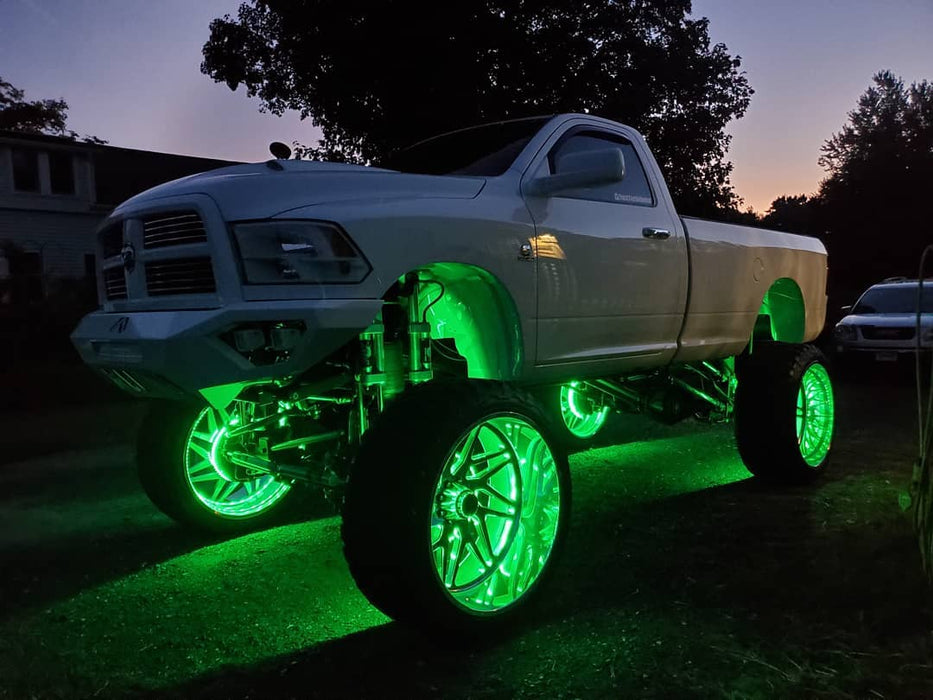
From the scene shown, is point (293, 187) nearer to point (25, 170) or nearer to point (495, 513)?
point (495, 513)

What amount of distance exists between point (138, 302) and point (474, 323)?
5.03ft

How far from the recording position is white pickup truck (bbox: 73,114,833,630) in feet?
9.41

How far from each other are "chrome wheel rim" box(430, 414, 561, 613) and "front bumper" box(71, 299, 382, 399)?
0.64 m

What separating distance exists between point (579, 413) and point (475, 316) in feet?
10.4

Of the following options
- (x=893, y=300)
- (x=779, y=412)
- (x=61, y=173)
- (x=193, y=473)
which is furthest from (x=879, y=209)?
(x=193, y=473)

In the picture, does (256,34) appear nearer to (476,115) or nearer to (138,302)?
(476,115)

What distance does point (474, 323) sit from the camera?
12.7 ft

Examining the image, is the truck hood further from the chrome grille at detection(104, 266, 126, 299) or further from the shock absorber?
the shock absorber

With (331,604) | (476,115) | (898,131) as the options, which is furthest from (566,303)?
(898,131)

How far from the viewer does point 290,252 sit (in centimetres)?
290

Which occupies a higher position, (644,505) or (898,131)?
(898,131)

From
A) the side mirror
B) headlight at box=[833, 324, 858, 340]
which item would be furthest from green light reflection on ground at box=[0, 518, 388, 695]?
headlight at box=[833, 324, 858, 340]

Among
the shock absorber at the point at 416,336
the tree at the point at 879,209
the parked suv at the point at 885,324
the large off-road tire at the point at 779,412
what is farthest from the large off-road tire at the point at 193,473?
the tree at the point at 879,209

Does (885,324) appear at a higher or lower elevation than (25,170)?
lower
